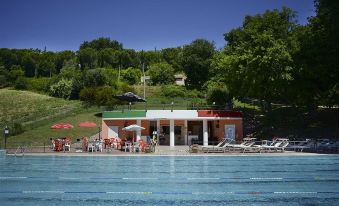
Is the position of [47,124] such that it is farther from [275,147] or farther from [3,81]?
[3,81]

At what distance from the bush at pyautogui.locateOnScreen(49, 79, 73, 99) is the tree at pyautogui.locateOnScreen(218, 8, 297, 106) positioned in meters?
43.5

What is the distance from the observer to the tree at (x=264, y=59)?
3309cm

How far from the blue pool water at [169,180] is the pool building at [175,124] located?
8.73m

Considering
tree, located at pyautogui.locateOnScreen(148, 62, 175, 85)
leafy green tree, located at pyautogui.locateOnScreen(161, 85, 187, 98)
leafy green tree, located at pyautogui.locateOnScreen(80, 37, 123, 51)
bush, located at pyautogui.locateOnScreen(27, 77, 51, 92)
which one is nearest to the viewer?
leafy green tree, located at pyautogui.locateOnScreen(161, 85, 187, 98)

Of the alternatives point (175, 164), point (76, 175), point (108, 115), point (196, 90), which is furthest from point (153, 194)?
point (196, 90)

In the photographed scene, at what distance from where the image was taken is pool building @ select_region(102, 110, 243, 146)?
32125 millimetres

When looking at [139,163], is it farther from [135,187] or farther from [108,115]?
[108,115]

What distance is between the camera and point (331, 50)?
31.8 meters

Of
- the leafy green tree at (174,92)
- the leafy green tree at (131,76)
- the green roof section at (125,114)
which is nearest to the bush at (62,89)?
the leafy green tree at (174,92)

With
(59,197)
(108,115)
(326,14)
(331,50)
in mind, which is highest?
(326,14)

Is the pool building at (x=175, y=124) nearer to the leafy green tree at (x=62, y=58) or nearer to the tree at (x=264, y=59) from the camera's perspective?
the tree at (x=264, y=59)

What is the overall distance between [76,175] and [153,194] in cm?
562

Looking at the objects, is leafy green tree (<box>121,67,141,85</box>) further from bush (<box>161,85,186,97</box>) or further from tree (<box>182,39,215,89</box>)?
bush (<box>161,85,186,97</box>)

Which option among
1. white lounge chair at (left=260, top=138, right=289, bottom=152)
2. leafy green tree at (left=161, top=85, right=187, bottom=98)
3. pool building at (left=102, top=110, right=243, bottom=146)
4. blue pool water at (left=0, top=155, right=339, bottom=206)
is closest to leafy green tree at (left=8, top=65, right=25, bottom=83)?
leafy green tree at (left=161, top=85, right=187, bottom=98)
